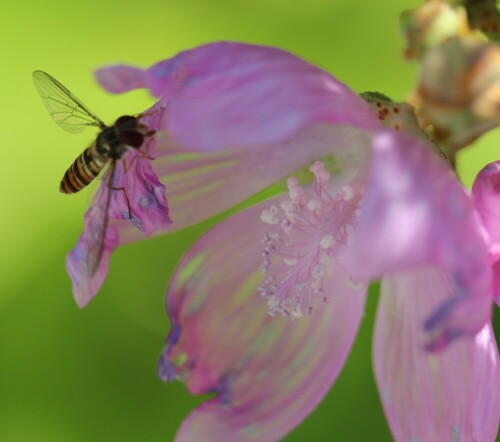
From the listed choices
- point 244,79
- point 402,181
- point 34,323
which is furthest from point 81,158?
point 34,323

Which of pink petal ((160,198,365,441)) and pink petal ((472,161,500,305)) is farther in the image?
pink petal ((160,198,365,441))

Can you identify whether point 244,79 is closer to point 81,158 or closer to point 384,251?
point 384,251

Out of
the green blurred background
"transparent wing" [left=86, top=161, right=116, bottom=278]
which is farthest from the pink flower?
the green blurred background

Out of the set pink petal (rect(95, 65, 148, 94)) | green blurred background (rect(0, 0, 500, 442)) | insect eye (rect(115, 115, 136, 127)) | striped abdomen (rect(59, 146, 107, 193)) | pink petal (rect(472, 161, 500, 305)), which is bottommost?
green blurred background (rect(0, 0, 500, 442))

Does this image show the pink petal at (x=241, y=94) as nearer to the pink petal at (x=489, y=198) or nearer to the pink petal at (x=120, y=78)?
the pink petal at (x=120, y=78)

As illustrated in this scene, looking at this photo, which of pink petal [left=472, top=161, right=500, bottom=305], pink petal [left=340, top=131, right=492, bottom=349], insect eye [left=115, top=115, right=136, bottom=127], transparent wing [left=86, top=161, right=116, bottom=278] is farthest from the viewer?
insect eye [left=115, top=115, right=136, bottom=127]

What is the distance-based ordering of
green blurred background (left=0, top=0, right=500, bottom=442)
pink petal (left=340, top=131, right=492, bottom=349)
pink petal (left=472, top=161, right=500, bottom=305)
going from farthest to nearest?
green blurred background (left=0, top=0, right=500, bottom=442), pink petal (left=472, top=161, right=500, bottom=305), pink petal (left=340, top=131, right=492, bottom=349)

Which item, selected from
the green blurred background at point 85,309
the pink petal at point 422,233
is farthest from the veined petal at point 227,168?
the green blurred background at point 85,309

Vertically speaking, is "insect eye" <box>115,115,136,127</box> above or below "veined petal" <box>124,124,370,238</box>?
above

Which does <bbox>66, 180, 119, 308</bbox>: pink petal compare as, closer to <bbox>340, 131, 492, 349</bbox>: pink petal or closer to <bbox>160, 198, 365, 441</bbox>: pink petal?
<bbox>160, 198, 365, 441</bbox>: pink petal
